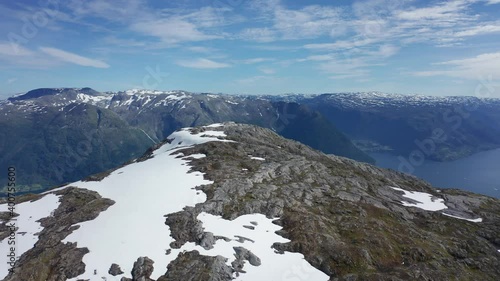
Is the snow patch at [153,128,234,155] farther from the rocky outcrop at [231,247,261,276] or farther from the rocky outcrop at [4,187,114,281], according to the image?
the rocky outcrop at [231,247,261,276]

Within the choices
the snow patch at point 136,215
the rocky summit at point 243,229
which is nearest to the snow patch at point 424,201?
the rocky summit at point 243,229

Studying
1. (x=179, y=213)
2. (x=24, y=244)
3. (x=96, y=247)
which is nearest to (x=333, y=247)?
(x=179, y=213)

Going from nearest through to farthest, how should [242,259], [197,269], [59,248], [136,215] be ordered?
[197,269]
[242,259]
[59,248]
[136,215]

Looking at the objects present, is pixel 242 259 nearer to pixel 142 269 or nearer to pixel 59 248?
pixel 142 269

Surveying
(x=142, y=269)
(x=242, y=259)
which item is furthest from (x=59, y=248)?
(x=242, y=259)

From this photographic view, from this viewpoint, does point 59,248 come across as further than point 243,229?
No

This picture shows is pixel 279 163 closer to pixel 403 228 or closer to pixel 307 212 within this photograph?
pixel 307 212

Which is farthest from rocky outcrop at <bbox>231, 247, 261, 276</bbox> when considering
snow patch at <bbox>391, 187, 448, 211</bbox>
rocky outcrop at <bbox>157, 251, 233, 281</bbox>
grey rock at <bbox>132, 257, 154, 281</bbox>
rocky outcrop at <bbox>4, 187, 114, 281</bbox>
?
snow patch at <bbox>391, 187, 448, 211</bbox>

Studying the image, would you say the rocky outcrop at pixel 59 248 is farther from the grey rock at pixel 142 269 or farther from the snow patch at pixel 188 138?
the snow patch at pixel 188 138
